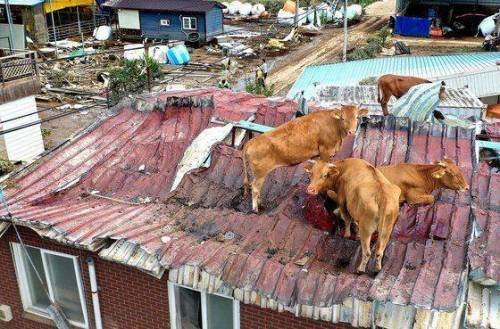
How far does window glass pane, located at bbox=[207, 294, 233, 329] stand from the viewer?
8414mm

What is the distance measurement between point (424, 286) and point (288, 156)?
3.04 meters

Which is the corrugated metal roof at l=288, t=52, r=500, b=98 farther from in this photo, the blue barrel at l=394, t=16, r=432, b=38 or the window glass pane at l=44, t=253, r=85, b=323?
the blue barrel at l=394, t=16, r=432, b=38

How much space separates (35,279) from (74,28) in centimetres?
4507

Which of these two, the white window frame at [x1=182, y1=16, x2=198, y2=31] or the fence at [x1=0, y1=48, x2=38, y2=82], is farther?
the white window frame at [x1=182, y1=16, x2=198, y2=31]

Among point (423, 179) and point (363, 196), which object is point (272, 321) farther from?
point (423, 179)

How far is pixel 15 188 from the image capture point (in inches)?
405

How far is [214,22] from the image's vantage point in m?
44.5

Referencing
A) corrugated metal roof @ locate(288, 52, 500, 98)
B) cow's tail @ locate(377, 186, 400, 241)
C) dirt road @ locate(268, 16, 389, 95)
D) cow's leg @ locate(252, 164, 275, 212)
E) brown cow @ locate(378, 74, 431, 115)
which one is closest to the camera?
cow's tail @ locate(377, 186, 400, 241)

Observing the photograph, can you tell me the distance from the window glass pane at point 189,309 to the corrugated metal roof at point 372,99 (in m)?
6.98

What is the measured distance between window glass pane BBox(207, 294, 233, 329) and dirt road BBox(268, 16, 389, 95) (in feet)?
76.3

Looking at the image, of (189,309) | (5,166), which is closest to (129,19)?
(5,166)

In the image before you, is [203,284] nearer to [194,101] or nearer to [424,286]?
[424,286]

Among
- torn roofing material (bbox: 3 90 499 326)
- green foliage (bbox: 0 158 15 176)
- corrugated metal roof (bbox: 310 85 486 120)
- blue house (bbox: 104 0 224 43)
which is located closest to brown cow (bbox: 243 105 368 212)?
torn roofing material (bbox: 3 90 499 326)

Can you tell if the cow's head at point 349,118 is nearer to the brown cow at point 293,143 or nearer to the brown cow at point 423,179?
the brown cow at point 293,143
